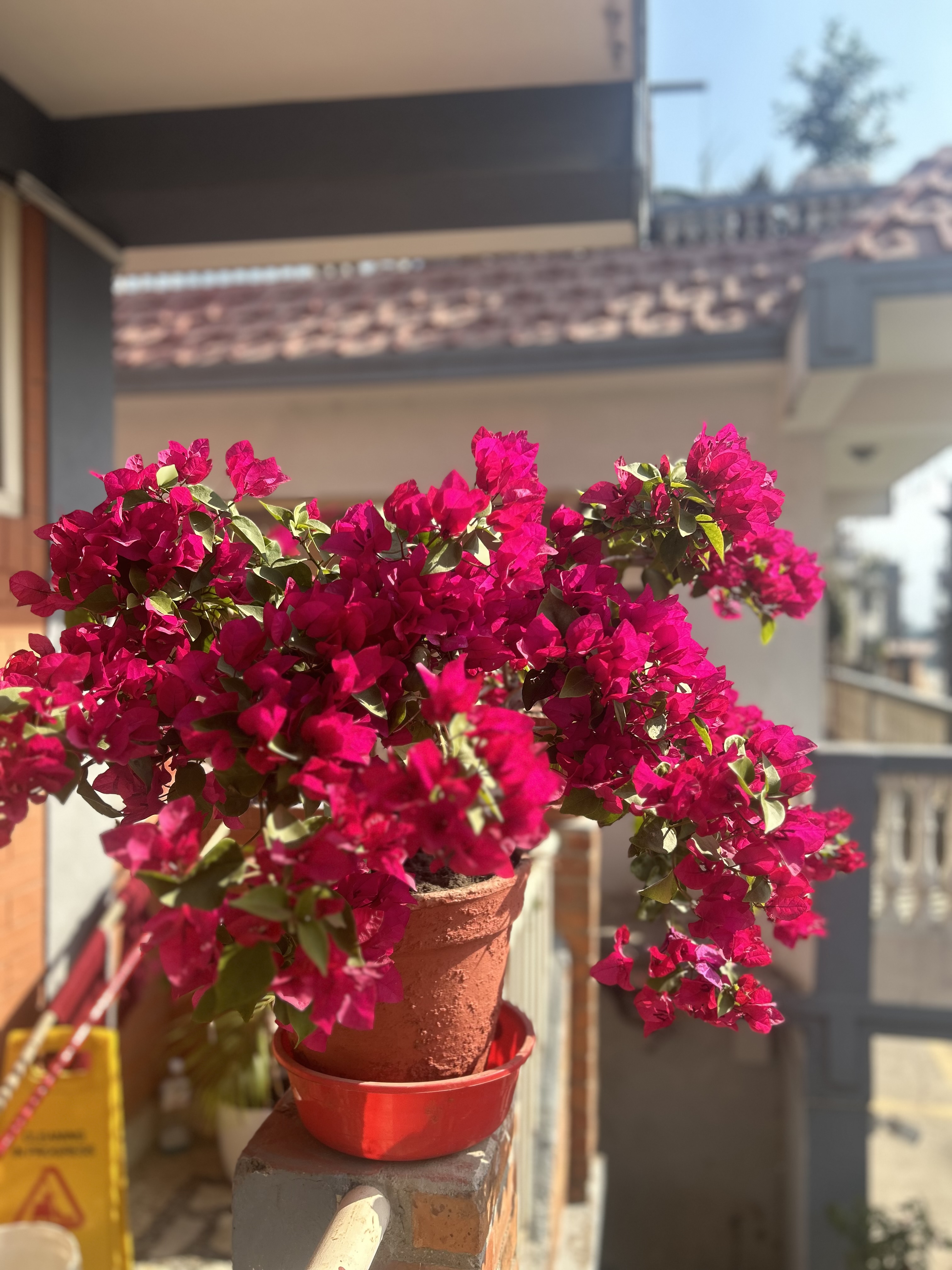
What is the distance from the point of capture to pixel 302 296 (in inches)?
241

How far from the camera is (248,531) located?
2.69 feet

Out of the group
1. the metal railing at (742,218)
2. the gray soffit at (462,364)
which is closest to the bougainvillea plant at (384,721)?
the gray soffit at (462,364)

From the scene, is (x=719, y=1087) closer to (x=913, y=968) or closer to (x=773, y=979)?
(x=773, y=979)

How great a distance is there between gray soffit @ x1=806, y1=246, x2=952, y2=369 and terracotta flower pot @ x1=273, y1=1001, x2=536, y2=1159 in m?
4.04

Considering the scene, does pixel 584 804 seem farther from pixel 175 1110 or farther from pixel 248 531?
pixel 175 1110

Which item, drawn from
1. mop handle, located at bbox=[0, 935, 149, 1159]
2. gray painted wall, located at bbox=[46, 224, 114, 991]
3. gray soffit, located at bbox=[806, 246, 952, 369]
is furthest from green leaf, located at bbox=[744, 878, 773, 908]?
gray soffit, located at bbox=[806, 246, 952, 369]

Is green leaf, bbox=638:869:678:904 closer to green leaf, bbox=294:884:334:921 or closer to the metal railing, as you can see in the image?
green leaf, bbox=294:884:334:921

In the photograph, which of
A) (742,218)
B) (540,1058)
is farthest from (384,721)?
(742,218)

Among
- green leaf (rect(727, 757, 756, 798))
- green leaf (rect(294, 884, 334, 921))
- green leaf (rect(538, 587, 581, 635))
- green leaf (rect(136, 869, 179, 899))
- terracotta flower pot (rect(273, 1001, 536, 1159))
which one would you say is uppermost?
green leaf (rect(538, 587, 581, 635))

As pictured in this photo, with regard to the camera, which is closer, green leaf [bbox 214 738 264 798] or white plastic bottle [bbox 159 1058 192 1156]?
green leaf [bbox 214 738 264 798]

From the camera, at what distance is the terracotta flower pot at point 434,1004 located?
85 centimetres

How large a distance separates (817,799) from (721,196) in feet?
16.3

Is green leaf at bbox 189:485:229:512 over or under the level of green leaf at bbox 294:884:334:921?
over

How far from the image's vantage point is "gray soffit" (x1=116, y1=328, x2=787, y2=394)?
4828mm
